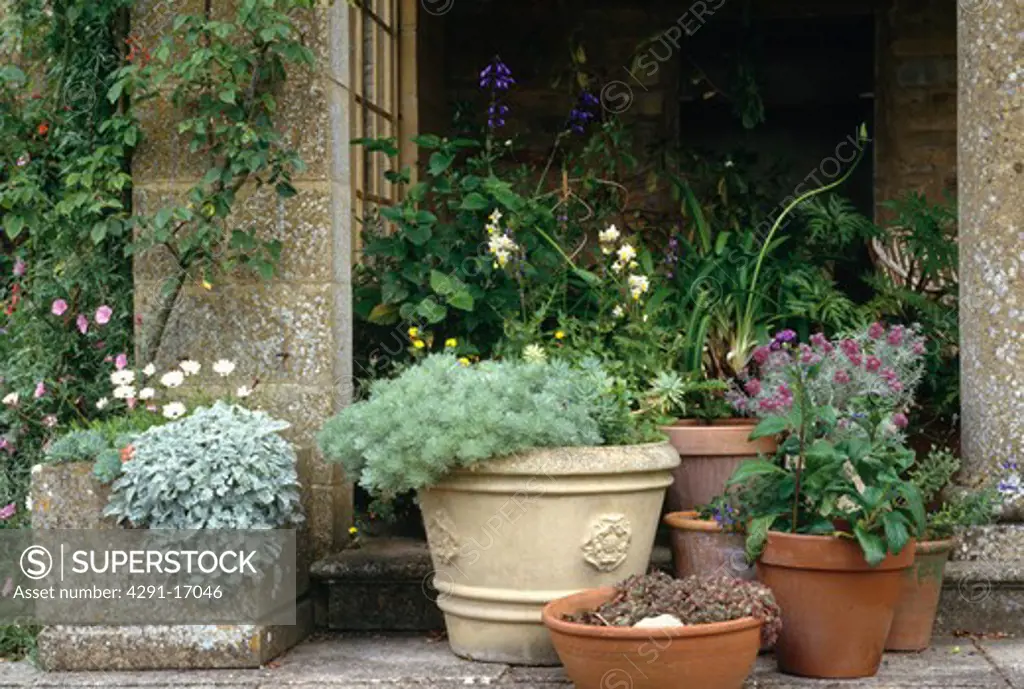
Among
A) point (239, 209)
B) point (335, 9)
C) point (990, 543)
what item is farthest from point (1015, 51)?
point (239, 209)

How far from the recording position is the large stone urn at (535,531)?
436 cm

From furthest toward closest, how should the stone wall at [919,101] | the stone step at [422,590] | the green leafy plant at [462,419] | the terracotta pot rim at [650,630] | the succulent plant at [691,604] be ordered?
the stone wall at [919,101] → the stone step at [422,590] → the green leafy plant at [462,419] → the succulent plant at [691,604] → the terracotta pot rim at [650,630]

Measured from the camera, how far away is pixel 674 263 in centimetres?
602

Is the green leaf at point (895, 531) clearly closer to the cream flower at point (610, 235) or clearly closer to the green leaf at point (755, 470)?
the green leaf at point (755, 470)

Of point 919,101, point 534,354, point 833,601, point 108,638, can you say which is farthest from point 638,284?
point 919,101

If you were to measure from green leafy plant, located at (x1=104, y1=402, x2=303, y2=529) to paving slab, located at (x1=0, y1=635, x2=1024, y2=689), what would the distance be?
453mm

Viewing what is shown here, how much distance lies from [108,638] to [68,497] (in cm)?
46

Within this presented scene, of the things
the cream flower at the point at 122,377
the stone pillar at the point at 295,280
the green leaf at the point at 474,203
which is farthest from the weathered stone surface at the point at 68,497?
the green leaf at the point at 474,203

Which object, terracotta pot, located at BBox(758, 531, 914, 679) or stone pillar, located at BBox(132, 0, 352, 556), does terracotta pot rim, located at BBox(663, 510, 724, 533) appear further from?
stone pillar, located at BBox(132, 0, 352, 556)

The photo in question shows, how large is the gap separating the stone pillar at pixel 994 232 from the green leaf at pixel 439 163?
6.22 ft

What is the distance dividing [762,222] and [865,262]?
61 cm

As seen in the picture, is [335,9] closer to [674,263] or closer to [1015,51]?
[674,263]

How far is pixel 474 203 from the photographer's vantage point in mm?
5543

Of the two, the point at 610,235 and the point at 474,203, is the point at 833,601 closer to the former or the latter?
the point at 610,235
